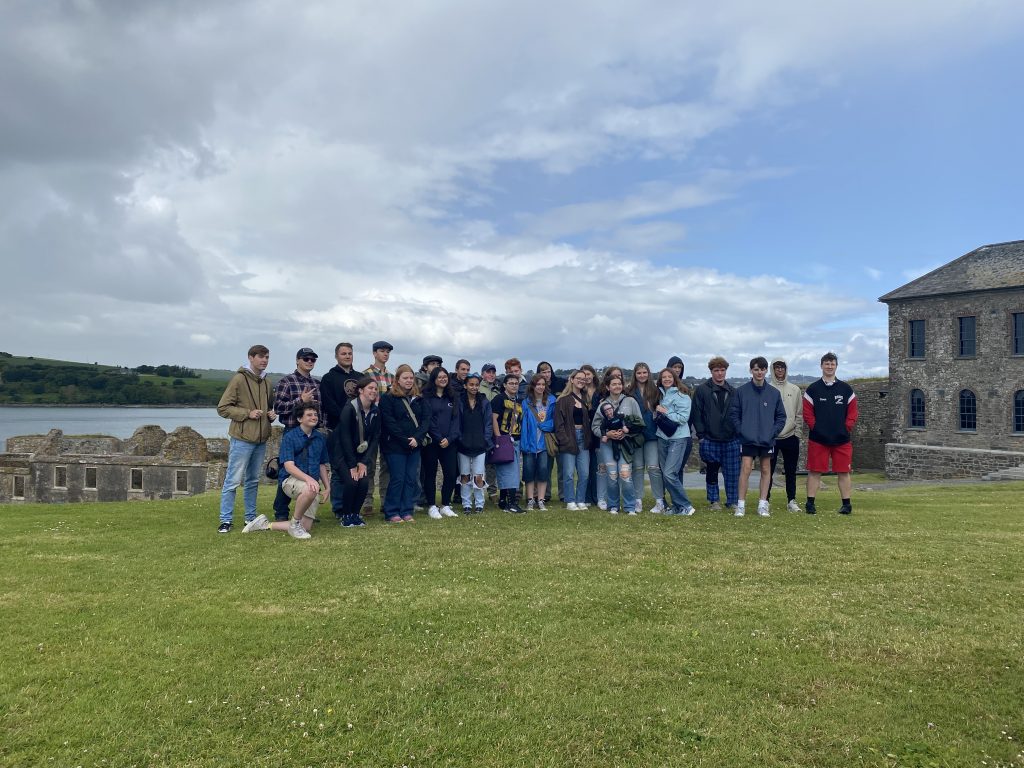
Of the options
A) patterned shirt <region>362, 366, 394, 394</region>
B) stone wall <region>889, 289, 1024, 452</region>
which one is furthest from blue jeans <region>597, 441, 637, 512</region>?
stone wall <region>889, 289, 1024, 452</region>

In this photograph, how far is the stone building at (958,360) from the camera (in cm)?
3559

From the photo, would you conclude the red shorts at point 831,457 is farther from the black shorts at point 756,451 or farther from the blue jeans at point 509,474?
the blue jeans at point 509,474

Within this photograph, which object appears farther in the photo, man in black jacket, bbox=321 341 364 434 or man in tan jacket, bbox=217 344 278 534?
man in black jacket, bbox=321 341 364 434

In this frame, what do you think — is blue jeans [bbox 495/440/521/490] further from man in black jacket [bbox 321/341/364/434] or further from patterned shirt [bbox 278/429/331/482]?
patterned shirt [bbox 278/429/331/482]

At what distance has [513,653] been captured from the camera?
4508mm

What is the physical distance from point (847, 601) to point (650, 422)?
512 cm

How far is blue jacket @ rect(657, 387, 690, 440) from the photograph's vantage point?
34.1 feet

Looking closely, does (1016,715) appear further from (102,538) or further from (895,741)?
(102,538)

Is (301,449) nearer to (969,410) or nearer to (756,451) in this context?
(756,451)

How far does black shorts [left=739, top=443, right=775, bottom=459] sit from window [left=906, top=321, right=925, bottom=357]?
36.0 m

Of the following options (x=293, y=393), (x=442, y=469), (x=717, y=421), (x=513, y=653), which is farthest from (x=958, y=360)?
(x=513, y=653)

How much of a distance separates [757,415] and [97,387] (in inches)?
6663

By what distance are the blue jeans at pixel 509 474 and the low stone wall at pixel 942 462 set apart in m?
27.2

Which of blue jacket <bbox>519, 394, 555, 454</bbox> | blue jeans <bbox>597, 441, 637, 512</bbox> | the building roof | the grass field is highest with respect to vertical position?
A: the building roof
